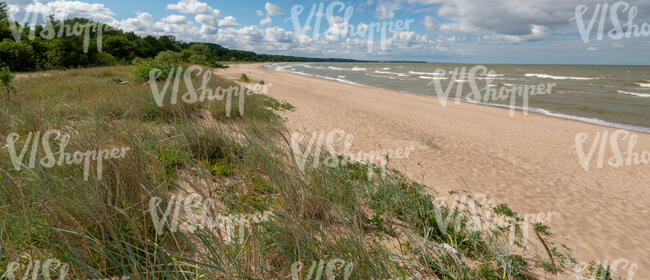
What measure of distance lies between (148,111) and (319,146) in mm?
5597

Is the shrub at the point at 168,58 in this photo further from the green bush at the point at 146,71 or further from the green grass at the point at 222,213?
the green grass at the point at 222,213

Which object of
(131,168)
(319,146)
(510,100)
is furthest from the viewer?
(510,100)

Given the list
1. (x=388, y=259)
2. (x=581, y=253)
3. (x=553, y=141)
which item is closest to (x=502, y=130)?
(x=553, y=141)

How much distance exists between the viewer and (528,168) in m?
8.11

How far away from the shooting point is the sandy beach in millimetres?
5056

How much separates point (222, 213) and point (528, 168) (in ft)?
29.0

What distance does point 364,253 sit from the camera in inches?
85.4

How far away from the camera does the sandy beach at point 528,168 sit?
5056mm

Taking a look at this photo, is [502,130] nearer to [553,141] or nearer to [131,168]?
[553,141]

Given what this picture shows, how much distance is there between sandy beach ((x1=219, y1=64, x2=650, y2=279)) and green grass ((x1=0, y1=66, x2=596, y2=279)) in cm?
159

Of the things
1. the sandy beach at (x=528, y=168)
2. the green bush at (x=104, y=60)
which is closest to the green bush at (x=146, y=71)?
the sandy beach at (x=528, y=168)

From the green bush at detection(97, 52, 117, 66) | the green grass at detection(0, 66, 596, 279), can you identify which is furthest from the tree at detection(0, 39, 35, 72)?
the green grass at detection(0, 66, 596, 279)

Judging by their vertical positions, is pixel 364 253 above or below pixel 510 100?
below

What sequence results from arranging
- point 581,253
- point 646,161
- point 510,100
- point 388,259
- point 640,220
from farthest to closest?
1. point 510,100
2. point 646,161
3. point 640,220
4. point 581,253
5. point 388,259
